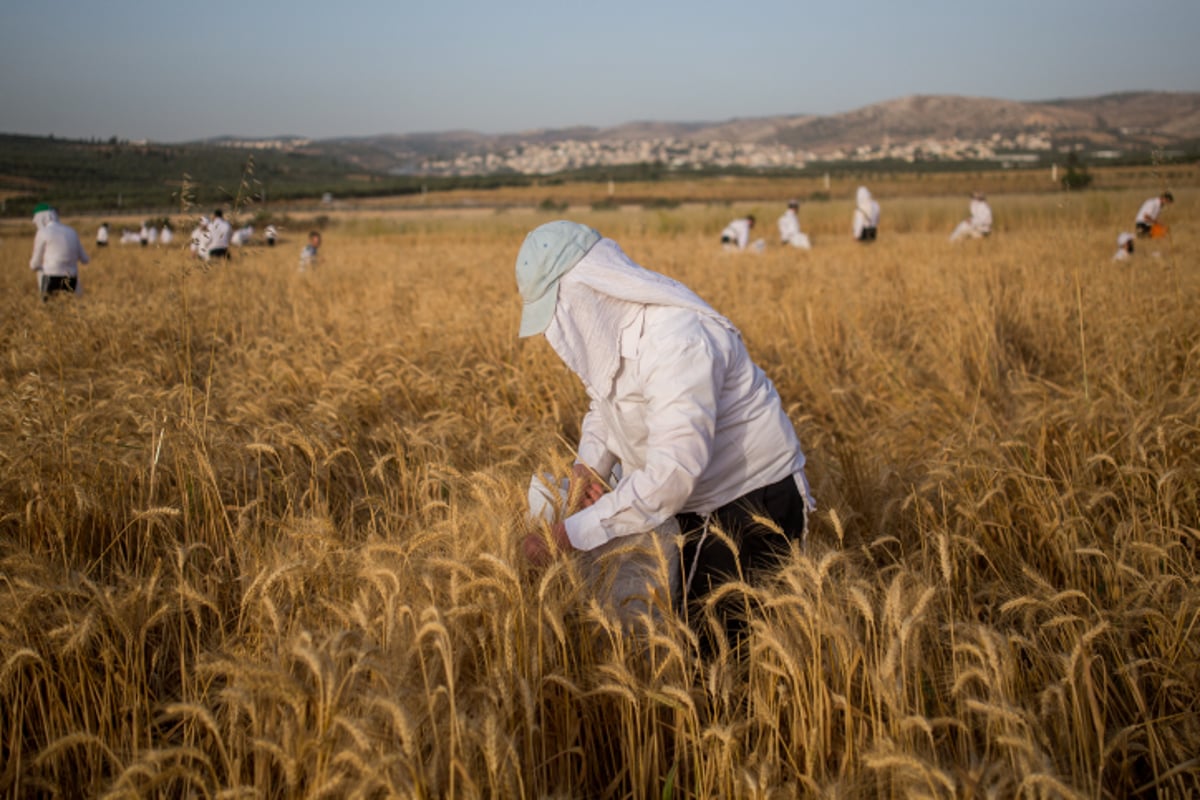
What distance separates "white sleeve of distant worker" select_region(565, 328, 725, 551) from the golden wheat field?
0.66 feet

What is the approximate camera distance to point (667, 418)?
6.34ft

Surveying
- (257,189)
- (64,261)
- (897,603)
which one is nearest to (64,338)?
(257,189)

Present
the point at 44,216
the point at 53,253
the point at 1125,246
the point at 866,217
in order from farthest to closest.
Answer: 1. the point at 866,217
2. the point at 1125,246
3. the point at 44,216
4. the point at 53,253

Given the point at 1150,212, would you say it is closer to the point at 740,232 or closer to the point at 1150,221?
the point at 1150,221

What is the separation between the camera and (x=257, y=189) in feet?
11.4

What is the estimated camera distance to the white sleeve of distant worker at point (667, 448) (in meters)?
1.91

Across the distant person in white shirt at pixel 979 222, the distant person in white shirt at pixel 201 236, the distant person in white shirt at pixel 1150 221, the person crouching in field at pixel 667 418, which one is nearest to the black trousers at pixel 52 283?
the distant person in white shirt at pixel 201 236

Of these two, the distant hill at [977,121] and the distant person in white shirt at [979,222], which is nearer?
the distant person in white shirt at [979,222]

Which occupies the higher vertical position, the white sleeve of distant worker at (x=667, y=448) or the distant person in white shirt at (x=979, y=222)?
the distant person in white shirt at (x=979, y=222)

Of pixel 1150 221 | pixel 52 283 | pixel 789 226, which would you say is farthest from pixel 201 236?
pixel 789 226

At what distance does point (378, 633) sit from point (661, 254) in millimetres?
11390

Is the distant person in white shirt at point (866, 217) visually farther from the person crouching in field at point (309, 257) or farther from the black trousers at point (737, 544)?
the black trousers at point (737, 544)

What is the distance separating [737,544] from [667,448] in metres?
0.48

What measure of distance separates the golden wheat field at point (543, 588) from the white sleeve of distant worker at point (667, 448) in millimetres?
201
